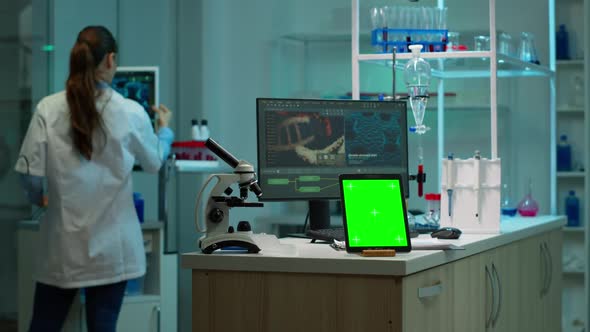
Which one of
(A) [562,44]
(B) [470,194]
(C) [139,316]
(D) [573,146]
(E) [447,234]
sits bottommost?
(C) [139,316]

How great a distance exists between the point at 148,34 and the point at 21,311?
2637 millimetres

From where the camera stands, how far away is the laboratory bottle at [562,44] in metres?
6.62

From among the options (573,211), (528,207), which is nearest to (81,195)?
(528,207)

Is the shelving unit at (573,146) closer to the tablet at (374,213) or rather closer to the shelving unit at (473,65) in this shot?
the shelving unit at (473,65)

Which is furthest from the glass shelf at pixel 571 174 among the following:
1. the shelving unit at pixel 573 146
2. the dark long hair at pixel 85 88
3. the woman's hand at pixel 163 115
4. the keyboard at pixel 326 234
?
the dark long hair at pixel 85 88

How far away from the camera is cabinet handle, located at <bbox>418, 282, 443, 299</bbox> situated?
2.45m

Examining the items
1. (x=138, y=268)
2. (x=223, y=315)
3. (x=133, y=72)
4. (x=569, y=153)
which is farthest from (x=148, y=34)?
(x=223, y=315)

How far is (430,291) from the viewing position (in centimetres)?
251

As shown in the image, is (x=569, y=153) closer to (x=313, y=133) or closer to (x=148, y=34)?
(x=148, y=34)

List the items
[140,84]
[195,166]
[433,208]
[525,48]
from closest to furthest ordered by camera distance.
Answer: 1. [433,208]
2. [525,48]
3. [140,84]
4. [195,166]

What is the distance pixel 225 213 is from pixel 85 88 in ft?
3.01

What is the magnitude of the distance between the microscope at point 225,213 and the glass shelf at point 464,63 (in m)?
1.34

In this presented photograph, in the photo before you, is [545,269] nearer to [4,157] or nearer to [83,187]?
[83,187]

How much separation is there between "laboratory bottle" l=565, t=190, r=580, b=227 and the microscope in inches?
174
